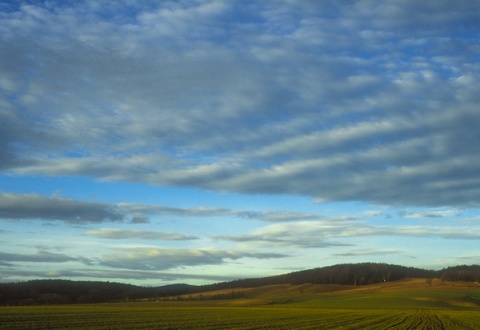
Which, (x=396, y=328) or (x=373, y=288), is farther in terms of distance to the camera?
(x=373, y=288)

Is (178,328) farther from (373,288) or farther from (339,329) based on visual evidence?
(373,288)

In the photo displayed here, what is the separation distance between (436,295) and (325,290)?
58097 mm

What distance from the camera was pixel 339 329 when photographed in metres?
43.6

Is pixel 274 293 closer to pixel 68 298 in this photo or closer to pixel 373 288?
pixel 373 288

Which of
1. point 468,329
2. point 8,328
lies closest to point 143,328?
point 8,328

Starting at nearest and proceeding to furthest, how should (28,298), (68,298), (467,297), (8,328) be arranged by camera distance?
(8,328) < (467,297) < (28,298) < (68,298)

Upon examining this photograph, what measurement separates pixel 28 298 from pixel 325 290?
115165 millimetres

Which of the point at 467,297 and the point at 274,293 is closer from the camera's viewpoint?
the point at 467,297

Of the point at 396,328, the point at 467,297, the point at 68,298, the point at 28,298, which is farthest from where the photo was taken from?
the point at 68,298

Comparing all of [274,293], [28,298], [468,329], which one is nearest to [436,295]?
[274,293]

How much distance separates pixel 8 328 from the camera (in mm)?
40938

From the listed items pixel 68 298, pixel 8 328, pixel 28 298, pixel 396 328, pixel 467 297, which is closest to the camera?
pixel 8 328

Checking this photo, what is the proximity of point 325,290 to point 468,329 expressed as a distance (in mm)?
152768

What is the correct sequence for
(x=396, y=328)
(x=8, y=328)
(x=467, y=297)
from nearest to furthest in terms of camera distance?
(x=8, y=328) < (x=396, y=328) < (x=467, y=297)
